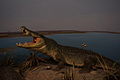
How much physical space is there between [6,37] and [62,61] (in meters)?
8.85

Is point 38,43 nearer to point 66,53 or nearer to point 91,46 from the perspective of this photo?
point 66,53

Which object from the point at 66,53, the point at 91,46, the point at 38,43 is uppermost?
the point at 38,43

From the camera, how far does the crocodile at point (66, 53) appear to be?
7.65 feet

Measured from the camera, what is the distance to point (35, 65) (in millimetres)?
2701

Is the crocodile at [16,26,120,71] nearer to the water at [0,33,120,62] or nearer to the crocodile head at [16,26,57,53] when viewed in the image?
the crocodile head at [16,26,57,53]

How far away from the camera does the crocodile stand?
2332 mm

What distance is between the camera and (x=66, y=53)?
2.48 metres

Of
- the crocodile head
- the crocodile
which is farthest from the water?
the crocodile head

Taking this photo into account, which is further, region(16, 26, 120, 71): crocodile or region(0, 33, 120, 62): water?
region(0, 33, 120, 62): water

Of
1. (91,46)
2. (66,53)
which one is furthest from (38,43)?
(91,46)

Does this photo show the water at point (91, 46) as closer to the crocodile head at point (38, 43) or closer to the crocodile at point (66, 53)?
the crocodile at point (66, 53)

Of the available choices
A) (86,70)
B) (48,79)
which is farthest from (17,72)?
(86,70)

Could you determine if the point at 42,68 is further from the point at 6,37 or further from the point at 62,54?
the point at 6,37

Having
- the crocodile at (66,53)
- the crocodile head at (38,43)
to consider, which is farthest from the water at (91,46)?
the crocodile head at (38,43)
